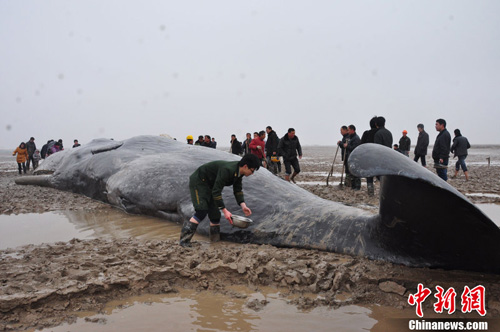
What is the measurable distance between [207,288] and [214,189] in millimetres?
1396

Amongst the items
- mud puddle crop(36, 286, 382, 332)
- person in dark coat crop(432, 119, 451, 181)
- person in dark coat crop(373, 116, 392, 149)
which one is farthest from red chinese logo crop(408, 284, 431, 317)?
person in dark coat crop(432, 119, 451, 181)

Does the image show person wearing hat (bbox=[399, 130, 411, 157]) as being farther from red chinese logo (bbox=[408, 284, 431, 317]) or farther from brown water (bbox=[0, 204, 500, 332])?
brown water (bbox=[0, 204, 500, 332])

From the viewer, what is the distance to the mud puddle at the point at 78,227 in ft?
16.5

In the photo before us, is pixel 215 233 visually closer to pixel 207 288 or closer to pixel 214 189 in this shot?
pixel 214 189

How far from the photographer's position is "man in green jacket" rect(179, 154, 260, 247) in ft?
14.6

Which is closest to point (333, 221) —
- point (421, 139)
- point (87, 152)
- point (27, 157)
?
point (87, 152)

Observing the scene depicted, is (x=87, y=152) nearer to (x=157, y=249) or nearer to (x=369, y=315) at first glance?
(x=157, y=249)

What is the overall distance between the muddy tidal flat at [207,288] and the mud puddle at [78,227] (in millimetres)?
453

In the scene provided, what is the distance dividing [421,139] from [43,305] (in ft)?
37.9

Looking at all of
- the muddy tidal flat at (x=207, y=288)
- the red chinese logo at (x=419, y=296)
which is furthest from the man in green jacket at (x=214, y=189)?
the red chinese logo at (x=419, y=296)

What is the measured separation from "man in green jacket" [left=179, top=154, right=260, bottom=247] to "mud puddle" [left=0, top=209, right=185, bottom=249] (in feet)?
1.73

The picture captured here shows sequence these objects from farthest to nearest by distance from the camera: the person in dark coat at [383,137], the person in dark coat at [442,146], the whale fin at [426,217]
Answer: the person in dark coat at [442,146]
the person in dark coat at [383,137]
the whale fin at [426,217]

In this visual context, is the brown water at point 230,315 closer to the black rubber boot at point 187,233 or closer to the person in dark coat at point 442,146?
the black rubber boot at point 187,233

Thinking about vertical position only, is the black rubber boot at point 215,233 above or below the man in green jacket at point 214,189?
below
